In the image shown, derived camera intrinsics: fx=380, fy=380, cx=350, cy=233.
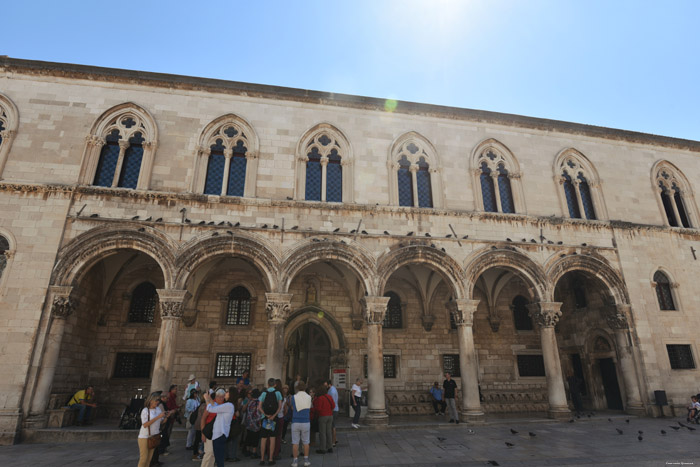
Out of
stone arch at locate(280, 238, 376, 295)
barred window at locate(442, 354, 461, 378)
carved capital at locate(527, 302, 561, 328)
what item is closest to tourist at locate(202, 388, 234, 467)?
stone arch at locate(280, 238, 376, 295)

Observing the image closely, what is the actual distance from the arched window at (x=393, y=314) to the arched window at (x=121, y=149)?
992cm

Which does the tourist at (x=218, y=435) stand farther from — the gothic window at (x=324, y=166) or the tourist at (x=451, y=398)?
the gothic window at (x=324, y=166)

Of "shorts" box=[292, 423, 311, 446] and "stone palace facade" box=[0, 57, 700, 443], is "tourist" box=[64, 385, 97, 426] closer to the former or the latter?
"stone palace facade" box=[0, 57, 700, 443]

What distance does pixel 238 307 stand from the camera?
572 inches

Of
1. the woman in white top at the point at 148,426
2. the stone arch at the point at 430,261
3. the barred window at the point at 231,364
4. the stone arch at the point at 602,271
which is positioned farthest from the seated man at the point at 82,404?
the stone arch at the point at 602,271

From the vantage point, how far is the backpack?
7.30 meters

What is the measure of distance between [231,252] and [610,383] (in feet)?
50.0

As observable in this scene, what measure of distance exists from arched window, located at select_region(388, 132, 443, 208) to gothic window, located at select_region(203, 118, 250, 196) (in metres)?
5.35

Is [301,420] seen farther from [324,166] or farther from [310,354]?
[324,166]

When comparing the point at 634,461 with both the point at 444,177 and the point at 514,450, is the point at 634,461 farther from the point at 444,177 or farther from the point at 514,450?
the point at 444,177

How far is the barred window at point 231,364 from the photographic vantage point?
13.8 m

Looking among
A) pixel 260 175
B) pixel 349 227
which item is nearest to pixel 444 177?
pixel 349 227

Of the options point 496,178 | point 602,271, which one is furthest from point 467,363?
point 496,178

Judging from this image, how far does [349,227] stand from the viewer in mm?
12812
